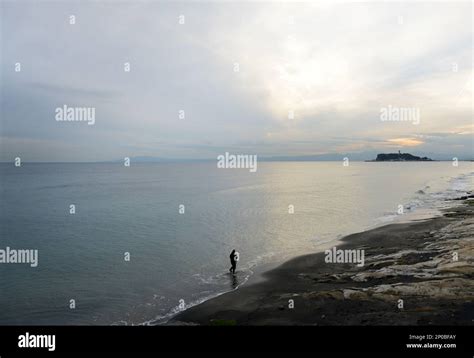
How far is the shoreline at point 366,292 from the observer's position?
1672 centimetres

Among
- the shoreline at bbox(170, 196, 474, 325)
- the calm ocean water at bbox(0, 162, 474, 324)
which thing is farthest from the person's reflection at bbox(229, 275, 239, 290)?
the shoreline at bbox(170, 196, 474, 325)

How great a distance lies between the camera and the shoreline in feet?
54.9

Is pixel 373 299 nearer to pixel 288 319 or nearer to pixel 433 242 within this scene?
pixel 288 319

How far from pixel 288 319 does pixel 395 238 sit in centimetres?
2384

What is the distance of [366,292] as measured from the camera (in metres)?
19.8

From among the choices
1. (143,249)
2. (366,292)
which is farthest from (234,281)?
(143,249)

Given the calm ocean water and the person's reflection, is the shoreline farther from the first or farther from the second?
the calm ocean water

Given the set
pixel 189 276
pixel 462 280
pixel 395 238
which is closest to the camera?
pixel 462 280

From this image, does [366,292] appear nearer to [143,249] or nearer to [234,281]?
[234,281]

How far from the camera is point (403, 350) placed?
308 inches

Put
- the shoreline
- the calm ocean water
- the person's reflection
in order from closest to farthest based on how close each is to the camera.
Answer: the shoreline, the calm ocean water, the person's reflection

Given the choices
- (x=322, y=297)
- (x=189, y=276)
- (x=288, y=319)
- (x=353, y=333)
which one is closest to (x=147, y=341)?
(x=353, y=333)

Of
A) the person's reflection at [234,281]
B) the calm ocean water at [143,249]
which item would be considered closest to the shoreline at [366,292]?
the person's reflection at [234,281]

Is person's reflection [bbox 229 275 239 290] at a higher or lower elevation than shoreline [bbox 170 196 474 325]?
lower
